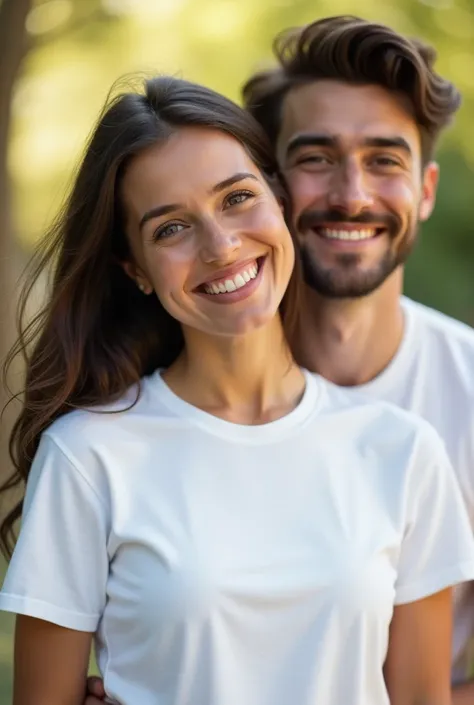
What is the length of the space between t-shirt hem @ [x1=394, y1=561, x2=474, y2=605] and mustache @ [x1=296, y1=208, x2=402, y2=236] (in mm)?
869

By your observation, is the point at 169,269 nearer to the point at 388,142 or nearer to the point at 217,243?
the point at 217,243

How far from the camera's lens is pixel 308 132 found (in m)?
2.70

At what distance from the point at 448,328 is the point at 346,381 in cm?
31

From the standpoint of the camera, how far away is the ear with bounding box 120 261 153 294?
2.36 metres

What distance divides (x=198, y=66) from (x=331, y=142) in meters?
5.60

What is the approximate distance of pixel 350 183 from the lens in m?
2.63

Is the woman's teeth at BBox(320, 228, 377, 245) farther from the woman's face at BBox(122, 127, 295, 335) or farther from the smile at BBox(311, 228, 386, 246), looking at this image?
the woman's face at BBox(122, 127, 295, 335)

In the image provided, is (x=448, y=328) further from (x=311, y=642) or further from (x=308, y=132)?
(x=311, y=642)

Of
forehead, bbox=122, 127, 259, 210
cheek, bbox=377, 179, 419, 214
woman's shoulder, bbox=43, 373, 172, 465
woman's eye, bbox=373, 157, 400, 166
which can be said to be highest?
forehead, bbox=122, 127, 259, 210

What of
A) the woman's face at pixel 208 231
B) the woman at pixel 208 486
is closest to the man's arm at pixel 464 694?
the woman at pixel 208 486

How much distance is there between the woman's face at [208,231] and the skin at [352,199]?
45 centimetres

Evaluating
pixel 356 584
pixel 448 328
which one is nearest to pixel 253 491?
pixel 356 584

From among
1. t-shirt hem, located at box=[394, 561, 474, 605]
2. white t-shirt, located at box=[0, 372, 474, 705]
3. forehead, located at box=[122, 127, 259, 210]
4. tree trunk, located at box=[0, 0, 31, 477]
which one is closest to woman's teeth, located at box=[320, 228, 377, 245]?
forehead, located at box=[122, 127, 259, 210]

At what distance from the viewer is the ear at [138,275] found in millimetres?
2355
